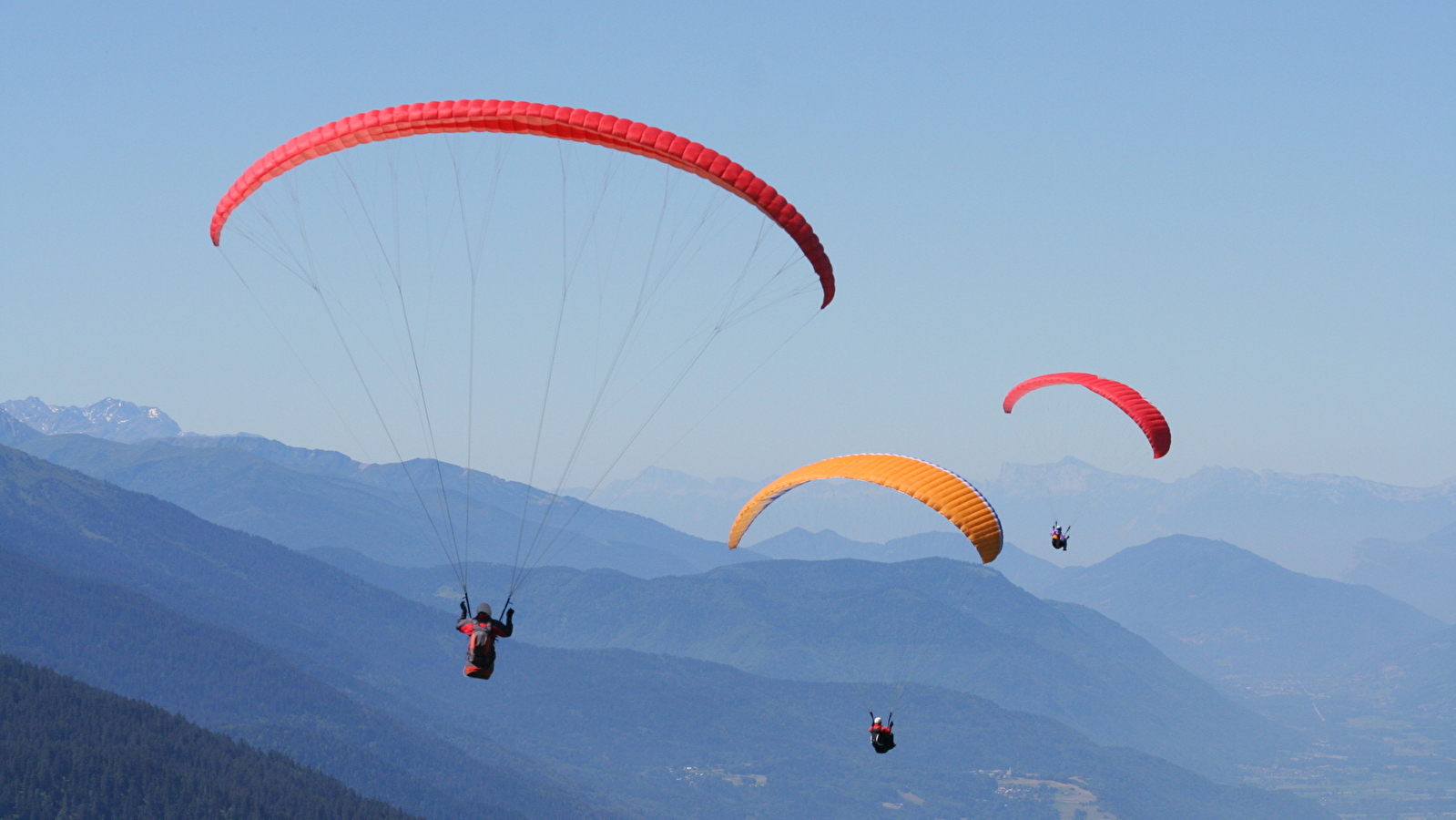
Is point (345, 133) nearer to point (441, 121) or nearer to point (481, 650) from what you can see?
point (441, 121)

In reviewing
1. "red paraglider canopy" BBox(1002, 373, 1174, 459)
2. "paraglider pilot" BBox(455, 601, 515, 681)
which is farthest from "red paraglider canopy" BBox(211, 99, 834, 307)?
"red paraglider canopy" BBox(1002, 373, 1174, 459)

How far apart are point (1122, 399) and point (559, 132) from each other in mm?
35548

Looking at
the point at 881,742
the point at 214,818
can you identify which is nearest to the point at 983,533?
the point at 881,742

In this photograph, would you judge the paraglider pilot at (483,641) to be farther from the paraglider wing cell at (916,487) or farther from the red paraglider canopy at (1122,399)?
the red paraglider canopy at (1122,399)

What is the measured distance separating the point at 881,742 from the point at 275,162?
25.8m

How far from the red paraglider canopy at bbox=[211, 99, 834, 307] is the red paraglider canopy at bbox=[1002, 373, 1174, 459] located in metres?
27.8

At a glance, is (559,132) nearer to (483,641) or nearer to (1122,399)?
(483,641)

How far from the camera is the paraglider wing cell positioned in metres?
39.3

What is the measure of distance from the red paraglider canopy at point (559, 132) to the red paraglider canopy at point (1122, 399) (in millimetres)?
27845

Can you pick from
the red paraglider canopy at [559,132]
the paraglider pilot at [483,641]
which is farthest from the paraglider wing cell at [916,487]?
the red paraglider canopy at [559,132]

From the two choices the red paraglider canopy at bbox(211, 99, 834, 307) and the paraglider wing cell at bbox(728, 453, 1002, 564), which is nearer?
the red paraglider canopy at bbox(211, 99, 834, 307)

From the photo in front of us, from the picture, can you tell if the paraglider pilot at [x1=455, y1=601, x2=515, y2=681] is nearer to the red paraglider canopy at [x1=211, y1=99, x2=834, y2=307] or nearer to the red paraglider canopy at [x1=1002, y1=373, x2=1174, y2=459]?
the red paraglider canopy at [x1=211, y1=99, x2=834, y2=307]

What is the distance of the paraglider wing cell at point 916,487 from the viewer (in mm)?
39281

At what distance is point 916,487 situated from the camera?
4153cm
